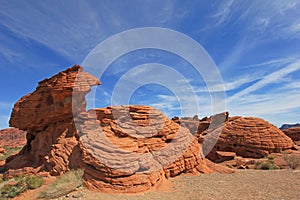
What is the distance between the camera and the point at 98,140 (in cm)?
1156

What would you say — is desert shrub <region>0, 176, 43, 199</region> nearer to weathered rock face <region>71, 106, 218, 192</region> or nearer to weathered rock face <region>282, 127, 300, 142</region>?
weathered rock face <region>71, 106, 218, 192</region>

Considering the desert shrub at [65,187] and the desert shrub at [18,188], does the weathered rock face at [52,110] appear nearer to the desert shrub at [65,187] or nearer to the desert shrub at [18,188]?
the desert shrub at [18,188]

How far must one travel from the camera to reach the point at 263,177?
1148cm

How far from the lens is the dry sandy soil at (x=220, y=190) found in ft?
27.3

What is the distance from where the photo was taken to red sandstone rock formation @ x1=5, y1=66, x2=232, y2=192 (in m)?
10.0

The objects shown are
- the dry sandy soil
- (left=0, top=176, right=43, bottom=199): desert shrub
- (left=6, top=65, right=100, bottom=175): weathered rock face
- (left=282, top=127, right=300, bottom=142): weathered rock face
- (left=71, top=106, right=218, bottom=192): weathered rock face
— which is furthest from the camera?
(left=282, top=127, right=300, bottom=142): weathered rock face

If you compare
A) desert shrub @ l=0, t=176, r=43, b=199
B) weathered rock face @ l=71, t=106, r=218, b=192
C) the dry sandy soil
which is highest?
weathered rock face @ l=71, t=106, r=218, b=192

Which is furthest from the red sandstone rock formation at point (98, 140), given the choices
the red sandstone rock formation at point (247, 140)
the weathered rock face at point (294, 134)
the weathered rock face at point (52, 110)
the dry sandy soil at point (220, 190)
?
the weathered rock face at point (294, 134)

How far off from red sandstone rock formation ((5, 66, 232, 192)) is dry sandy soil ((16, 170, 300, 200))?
79 cm

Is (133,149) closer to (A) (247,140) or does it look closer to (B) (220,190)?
(B) (220,190)

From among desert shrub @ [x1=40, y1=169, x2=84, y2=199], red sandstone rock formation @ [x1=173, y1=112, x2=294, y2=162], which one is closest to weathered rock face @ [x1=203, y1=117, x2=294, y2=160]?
red sandstone rock formation @ [x1=173, y1=112, x2=294, y2=162]

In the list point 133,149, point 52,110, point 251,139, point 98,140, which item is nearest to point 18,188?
point 98,140

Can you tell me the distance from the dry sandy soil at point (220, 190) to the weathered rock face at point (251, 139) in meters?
11.7

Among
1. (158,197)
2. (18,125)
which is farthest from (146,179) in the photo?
(18,125)
